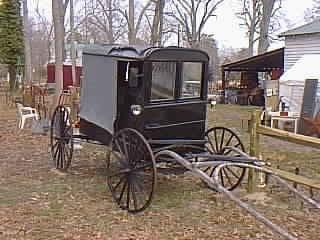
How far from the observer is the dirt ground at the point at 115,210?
4.93 meters

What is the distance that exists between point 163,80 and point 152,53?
0.46 metres

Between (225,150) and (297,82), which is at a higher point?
(297,82)

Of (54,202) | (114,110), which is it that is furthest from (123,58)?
(54,202)

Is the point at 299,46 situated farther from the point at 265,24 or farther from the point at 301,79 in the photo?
the point at 265,24

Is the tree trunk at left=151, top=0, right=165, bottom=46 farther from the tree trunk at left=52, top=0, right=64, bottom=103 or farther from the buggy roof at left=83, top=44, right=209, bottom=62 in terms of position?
the buggy roof at left=83, top=44, right=209, bottom=62

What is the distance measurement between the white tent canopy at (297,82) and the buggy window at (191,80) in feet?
24.0

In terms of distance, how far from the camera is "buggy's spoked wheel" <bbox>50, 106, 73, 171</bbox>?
292 inches

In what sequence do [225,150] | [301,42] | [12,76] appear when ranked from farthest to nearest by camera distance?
[12,76] < [301,42] < [225,150]

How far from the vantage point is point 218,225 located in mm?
5188

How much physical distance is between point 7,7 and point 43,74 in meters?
13.0

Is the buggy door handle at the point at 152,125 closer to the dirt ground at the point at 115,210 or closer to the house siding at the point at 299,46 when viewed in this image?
the dirt ground at the point at 115,210

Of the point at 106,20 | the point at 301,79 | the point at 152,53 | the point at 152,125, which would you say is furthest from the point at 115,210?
the point at 106,20

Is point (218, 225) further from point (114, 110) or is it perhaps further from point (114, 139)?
point (114, 110)

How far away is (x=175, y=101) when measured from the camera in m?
6.27
